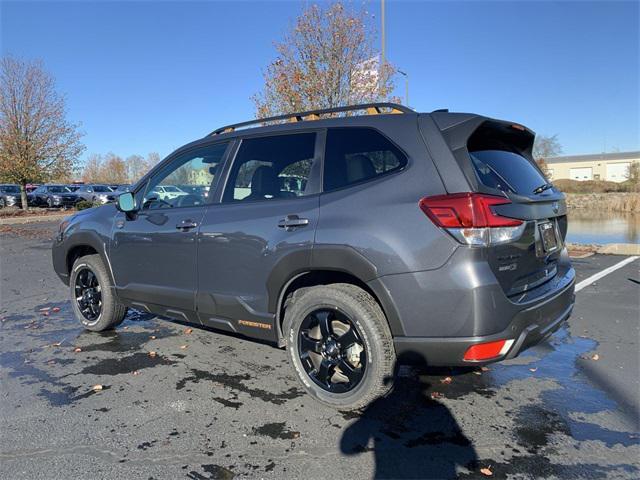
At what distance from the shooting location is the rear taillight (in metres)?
2.63

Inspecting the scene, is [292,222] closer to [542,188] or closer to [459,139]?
[459,139]

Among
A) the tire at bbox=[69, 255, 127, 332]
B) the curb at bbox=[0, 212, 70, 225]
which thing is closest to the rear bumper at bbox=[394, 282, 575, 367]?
the tire at bbox=[69, 255, 127, 332]

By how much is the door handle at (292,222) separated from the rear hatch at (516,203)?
3.58 feet

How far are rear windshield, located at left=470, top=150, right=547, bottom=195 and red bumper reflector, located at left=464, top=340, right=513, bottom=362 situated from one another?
0.96m

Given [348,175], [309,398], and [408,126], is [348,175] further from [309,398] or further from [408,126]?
[309,398]

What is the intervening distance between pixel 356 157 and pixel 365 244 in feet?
2.23

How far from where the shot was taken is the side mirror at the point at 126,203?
4.40 meters

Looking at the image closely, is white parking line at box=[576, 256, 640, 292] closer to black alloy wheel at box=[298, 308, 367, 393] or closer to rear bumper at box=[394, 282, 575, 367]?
rear bumper at box=[394, 282, 575, 367]

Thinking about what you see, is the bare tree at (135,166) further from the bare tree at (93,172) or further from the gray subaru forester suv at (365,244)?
the gray subaru forester suv at (365,244)

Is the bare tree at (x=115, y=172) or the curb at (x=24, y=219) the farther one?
the bare tree at (x=115, y=172)

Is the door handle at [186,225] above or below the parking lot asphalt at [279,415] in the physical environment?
above

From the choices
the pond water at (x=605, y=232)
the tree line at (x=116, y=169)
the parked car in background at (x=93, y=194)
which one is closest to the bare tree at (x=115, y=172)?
the tree line at (x=116, y=169)

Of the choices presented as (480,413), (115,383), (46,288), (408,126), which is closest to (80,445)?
(115,383)

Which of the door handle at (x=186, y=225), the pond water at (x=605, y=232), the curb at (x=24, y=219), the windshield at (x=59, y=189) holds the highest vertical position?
the windshield at (x=59, y=189)
